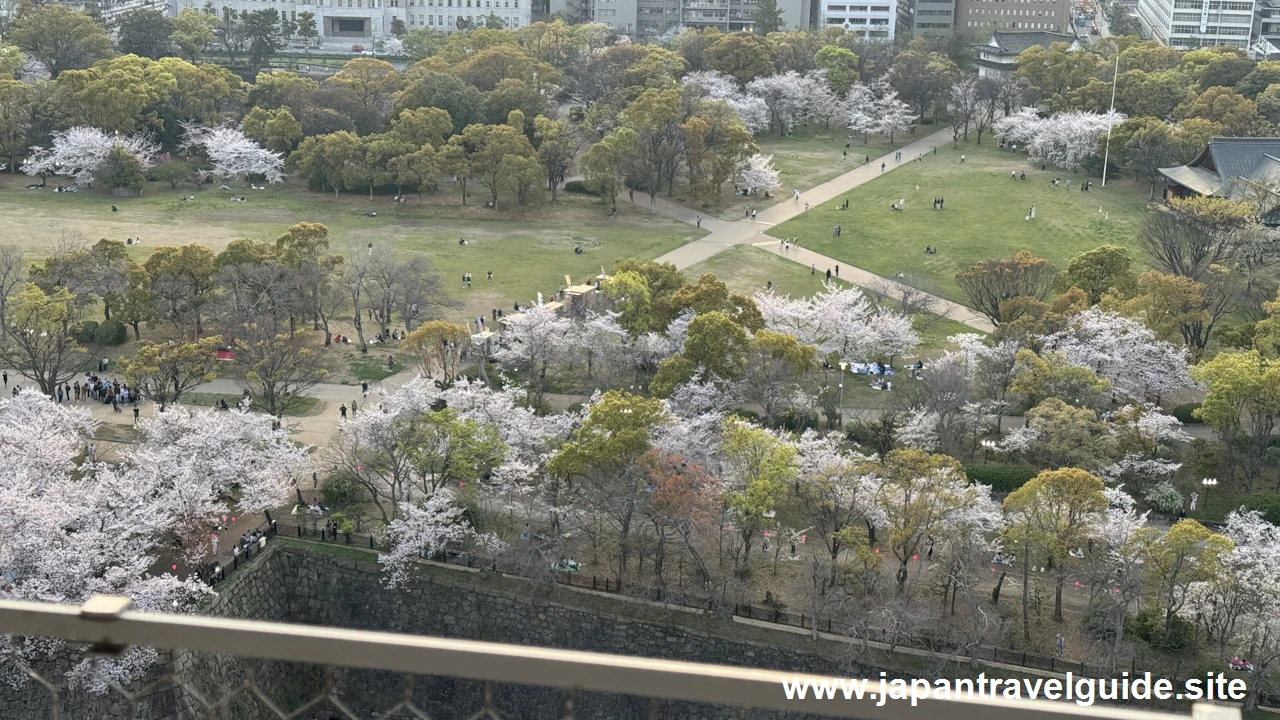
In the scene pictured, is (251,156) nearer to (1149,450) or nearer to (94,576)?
(94,576)

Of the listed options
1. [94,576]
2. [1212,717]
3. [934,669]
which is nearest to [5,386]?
[94,576]

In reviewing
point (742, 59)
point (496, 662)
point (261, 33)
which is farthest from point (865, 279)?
point (261, 33)

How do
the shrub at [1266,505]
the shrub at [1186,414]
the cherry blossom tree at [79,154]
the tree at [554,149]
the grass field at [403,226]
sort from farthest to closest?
the tree at [554,149] → the cherry blossom tree at [79,154] → the grass field at [403,226] → the shrub at [1186,414] → the shrub at [1266,505]

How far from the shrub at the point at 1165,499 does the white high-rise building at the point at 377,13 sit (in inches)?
2318

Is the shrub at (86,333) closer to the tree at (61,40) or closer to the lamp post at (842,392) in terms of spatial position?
the lamp post at (842,392)

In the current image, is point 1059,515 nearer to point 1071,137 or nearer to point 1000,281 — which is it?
point 1000,281

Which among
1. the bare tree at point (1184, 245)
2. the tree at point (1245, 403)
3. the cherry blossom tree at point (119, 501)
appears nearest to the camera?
the cherry blossom tree at point (119, 501)

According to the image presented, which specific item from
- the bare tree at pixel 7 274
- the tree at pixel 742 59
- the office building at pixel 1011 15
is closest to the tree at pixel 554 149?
the tree at pixel 742 59

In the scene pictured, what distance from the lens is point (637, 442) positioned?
1966 cm

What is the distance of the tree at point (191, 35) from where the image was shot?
57763mm

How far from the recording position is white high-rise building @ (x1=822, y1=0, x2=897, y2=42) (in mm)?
72875

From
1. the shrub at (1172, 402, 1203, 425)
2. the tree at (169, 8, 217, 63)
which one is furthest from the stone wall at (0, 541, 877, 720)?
the tree at (169, 8, 217, 63)

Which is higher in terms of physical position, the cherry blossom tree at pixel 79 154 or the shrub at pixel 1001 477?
the cherry blossom tree at pixel 79 154

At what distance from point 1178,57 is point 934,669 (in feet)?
157
